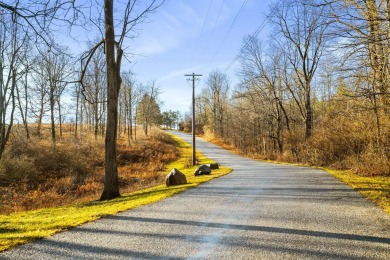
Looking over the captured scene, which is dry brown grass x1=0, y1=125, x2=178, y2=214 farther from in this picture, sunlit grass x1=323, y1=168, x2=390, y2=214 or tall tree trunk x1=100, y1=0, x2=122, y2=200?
sunlit grass x1=323, y1=168, x2=390, y2=214

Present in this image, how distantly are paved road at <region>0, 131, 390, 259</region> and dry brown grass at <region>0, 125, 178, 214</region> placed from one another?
7.81m

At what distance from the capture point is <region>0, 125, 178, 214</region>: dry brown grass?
1455cm

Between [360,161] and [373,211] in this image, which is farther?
[360,161]

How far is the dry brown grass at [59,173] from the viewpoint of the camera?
14.6 meters

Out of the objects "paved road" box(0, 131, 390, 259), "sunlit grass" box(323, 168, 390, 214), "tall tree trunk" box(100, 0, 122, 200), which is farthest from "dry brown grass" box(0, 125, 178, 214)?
"sunlit grass" box(323, 168, 390, 214)

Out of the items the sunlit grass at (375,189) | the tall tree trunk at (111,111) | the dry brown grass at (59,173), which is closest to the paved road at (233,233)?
the sunlit grass at (375,189)

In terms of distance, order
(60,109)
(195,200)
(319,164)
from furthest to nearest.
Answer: (60,109) → (319,164) → (195,200)

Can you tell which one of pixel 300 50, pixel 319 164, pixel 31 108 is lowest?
pixel 319 164

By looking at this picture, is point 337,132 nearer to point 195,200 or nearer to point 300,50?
point 300,50

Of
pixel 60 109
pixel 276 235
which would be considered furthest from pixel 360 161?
pixel 60 109

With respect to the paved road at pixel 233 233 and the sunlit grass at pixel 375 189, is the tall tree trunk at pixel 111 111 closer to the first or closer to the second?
the paved road at pixel 233 233

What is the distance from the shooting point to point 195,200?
8336 millimetres

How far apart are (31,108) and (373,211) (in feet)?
89.0

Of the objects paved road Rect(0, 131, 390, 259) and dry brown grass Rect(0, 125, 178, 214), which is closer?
paved road Rect(0, 131, 390, 259)
